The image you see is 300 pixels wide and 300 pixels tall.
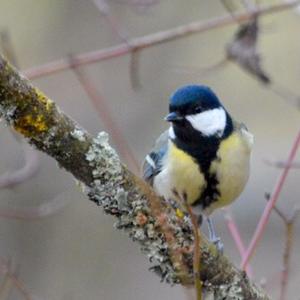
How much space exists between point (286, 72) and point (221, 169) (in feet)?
14.4

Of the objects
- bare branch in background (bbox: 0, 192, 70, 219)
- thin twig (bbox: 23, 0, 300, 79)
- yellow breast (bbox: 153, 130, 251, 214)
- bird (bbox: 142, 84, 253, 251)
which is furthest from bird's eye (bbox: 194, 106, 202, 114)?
bare branch in background (bbox: 0, 192, 70, 219)

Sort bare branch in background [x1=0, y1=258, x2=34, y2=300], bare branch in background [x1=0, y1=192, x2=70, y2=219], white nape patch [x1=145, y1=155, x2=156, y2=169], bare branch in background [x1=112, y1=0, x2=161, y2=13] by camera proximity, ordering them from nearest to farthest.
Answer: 1. bare branch in background [x1=0, y1=258, x2=34, y2=300]
2. bare branch in background [x1=0, y1=192, x2=70, y2=219]
3. white nape patch [x1=145, y1=155, x2=156, y2=169]
4. bare branch in background [x1=112, y1=0, x2=161, y2=13]

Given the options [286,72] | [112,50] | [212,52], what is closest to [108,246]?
[212,52]

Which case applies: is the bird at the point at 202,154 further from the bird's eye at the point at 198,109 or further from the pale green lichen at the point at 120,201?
the pale green lichen at the point at 120,201

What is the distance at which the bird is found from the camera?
251cm

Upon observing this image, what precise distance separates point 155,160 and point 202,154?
0.62 feet

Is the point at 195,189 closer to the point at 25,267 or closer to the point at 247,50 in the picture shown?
the point at 247,50

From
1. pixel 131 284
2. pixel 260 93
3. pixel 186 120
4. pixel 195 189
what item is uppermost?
pixel 260 93

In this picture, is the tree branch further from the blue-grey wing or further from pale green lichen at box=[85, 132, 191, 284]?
Answer: the blue-grey wing

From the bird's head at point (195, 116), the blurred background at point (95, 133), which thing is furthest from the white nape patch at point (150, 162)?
the blurred background at point (95, 133)

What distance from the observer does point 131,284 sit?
5.50 metres

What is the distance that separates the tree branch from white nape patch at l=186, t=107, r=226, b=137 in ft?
2.70

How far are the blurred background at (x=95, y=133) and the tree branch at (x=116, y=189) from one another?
325 cm

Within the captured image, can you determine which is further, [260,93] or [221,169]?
[260,93]
